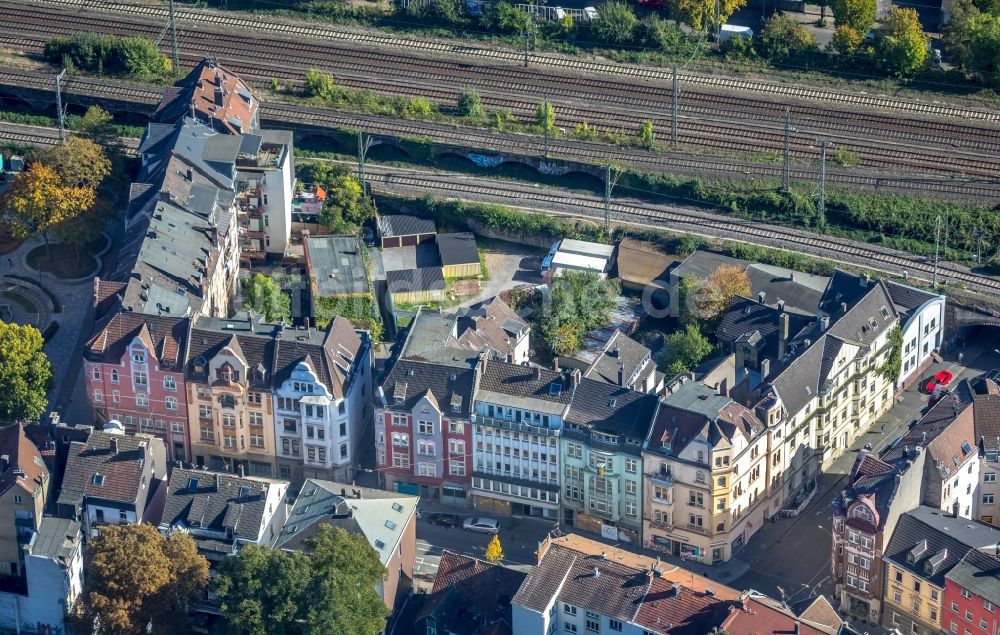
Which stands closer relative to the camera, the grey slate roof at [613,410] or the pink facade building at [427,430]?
the grey slate roof at [613,410]

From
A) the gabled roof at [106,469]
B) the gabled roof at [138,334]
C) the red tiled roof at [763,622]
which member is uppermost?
the gabled roof at [138,334]

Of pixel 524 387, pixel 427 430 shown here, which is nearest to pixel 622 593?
pixel 524 387

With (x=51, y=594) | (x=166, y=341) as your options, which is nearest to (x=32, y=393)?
(x=166, y=341)

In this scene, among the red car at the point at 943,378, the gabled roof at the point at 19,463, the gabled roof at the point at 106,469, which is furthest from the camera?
the red car at the point at 943,378

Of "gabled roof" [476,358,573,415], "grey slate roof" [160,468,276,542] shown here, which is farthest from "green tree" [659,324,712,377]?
"grey slate roof" [160,468,276,542]

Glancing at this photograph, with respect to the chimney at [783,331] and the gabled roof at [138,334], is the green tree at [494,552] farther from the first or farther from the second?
the chimney at [783,331]

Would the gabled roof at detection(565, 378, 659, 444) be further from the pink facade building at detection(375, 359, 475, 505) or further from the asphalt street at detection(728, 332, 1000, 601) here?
the asphalt street at detection(728, 332, 1000, 601)

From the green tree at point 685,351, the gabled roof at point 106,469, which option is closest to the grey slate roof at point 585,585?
the gabled roof at point 106,469
